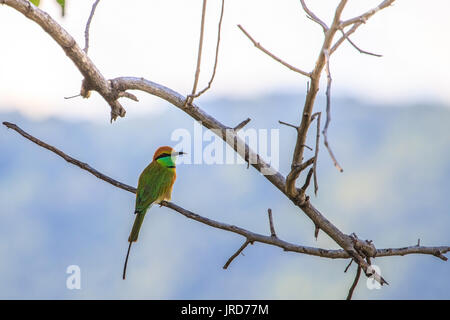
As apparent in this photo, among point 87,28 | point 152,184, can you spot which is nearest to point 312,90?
point 87,28

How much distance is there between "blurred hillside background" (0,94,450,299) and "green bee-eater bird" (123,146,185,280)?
52.9 m

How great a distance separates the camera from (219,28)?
2.01 metres

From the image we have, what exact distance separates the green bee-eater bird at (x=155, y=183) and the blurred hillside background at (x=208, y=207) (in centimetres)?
5293

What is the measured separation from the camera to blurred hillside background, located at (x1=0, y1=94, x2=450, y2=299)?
6106cm

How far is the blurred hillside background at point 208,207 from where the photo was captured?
61.1 m

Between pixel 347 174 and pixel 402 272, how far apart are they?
11877 millimetres

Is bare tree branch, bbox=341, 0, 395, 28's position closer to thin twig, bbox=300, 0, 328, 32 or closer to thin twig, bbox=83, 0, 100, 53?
thin twig, bbox=300, 0, 328, 32

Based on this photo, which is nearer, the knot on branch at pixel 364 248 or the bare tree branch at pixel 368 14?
the bare tree branch at pixel 368 14

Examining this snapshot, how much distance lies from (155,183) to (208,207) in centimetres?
5386

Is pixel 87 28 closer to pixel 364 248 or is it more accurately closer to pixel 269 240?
pixel 269 240

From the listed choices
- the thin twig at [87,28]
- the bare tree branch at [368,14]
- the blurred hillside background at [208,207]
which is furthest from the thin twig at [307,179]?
the blurred hillside background at [208,207]

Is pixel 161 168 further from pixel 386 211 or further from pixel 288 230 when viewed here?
pixel 386 211

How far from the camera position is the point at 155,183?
3602mm

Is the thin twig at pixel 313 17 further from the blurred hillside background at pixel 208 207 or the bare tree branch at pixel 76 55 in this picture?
the blurred hillside background at pixel 208 207
